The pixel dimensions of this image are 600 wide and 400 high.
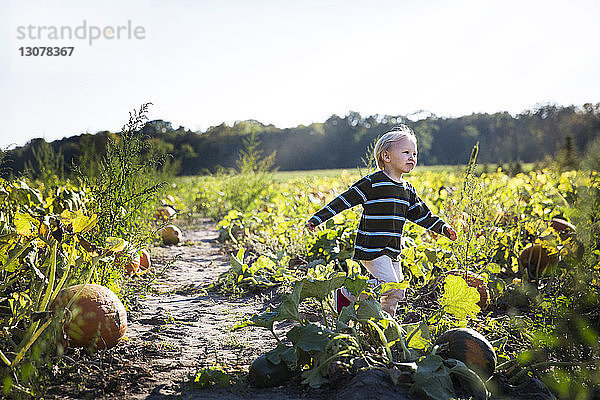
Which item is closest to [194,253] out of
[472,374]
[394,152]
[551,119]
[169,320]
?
[169,320]

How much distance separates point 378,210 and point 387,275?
38 cm

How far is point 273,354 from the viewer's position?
2006 millimetres

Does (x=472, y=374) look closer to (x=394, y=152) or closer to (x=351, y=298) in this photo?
(x=351, y=298)

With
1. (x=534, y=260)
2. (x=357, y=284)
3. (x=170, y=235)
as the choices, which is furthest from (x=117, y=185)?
(x=170, y=235)

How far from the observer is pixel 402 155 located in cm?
276

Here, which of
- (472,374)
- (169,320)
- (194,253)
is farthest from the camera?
(194,253)

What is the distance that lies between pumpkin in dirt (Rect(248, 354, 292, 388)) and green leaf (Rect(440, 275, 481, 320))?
2.61 ft

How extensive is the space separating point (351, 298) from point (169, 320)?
3.96 feet

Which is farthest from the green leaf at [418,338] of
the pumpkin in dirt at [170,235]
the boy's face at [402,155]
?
the pumpkin in dirt at [170,235]

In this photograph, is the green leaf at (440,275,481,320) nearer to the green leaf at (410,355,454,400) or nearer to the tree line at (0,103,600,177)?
the green leaf at (410,355,454,400)

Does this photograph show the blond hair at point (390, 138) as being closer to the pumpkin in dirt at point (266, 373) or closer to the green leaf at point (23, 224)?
the pumpkin in dirt at point (266, 373)

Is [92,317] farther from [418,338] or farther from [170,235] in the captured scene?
[170,235]

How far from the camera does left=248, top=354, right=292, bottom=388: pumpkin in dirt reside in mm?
1998

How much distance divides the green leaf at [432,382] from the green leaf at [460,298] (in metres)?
0.37
